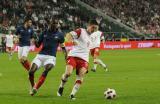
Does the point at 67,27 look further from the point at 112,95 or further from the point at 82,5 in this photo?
the point at 112,95

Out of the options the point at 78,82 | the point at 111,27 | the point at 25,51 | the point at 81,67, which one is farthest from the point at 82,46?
the point at 111,27

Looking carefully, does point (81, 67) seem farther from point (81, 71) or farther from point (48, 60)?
point (48, 60)

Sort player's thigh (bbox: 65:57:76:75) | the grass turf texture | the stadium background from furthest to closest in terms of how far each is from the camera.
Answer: the stadium background < player's thigh (bbox: 65:57:76:75) < the grass turf texture

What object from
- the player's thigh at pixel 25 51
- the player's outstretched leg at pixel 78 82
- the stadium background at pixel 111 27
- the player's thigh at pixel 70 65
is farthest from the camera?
the stadium background at pixel 111 27

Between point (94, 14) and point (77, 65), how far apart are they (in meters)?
49.8

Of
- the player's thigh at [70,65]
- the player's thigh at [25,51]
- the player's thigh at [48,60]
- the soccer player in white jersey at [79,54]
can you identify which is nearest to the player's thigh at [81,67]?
the soccer player in white jersey at [79,54]

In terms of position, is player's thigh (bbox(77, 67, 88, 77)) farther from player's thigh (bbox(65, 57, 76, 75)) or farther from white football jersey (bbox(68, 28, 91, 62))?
white football jersey (bbox(68, 28, 91, 62))

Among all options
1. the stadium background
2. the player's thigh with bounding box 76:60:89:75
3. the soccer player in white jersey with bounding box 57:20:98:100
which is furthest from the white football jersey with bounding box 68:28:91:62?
the stadium background

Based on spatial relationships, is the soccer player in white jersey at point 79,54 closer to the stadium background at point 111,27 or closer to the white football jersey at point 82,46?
the white football jersey at point 82,46

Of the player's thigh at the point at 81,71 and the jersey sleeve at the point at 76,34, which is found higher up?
the jersey sleeve at the point at 76,34

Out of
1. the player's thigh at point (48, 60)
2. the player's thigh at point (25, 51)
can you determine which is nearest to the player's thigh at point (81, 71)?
the player's thigh at point (48, 60)

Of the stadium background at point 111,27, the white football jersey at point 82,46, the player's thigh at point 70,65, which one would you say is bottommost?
the stadium background at point 111,27

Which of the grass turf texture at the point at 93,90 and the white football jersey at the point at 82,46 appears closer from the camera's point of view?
the grass turf texture at the point at 93,90

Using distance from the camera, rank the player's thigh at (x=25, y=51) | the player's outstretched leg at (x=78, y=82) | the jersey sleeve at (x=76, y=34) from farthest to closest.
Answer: the player's thigh at (x=25, y=51), the jersey sleeve at (x=76, y=34), the player's outstretched leg at (x=78, y=82)
